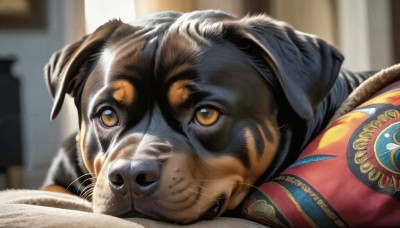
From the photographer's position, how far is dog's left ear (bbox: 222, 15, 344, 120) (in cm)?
152

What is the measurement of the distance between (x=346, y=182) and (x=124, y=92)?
0.54 metres

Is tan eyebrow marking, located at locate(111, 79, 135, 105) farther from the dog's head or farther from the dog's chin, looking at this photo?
the dog's chin

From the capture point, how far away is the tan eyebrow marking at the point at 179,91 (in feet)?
4.81

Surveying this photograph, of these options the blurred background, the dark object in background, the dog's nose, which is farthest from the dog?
the dark object in background

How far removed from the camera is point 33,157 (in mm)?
4832

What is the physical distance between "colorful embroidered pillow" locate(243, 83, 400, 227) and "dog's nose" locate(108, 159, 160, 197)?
0.26m

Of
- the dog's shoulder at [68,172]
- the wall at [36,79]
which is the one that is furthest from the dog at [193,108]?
the wall at [36,79]

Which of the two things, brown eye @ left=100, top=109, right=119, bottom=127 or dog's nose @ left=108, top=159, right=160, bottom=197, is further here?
brown eye @ left=100, top=109, right=119, bottom=127

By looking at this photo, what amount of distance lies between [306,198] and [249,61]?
394 millimetres

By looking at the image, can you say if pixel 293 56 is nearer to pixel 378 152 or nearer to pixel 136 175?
pixel 378 152

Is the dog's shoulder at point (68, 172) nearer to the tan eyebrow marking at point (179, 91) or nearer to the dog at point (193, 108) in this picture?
the dog at point (193, 108)

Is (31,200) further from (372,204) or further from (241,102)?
(372,204)

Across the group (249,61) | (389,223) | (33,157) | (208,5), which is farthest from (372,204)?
(33,157)

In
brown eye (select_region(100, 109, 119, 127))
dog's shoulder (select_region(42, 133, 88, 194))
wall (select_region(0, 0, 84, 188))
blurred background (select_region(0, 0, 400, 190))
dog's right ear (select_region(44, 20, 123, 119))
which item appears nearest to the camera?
brown eye (select_region(100, 109, 119, 127))
